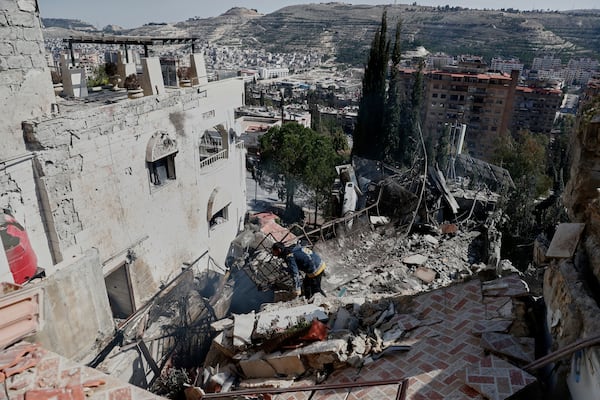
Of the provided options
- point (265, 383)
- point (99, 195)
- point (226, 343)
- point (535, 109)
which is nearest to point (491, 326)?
point (265, 383)

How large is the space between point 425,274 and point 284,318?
3.76 m

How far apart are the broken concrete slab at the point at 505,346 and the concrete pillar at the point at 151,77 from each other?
8.00 metres

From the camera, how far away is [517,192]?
63.2 feet

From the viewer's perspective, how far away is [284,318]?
506 centimetres

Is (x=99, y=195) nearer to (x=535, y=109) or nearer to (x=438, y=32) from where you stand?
(x=535, y=109)

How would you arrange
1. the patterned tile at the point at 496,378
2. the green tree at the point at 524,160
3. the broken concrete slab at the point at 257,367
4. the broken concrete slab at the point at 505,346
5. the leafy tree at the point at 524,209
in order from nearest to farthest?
1. the patterned tile at the point at 496,378
2. the broken concrete slab at the point at 505,346
3. the broken concrete slab at the point at 257,367
4. the leafy tree at the point at 524,209
5. the green tree at the point at 524,160

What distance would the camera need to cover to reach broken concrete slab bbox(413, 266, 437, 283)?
25.0ft

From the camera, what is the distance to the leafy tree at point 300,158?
2169cm

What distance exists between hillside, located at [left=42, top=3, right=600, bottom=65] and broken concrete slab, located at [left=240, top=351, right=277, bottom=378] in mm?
120388

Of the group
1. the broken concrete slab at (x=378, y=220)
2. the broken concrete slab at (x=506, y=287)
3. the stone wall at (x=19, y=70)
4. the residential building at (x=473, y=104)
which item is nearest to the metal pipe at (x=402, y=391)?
the broken concrete slab at (x=506, y=287)

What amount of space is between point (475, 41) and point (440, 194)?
132003 millimetres

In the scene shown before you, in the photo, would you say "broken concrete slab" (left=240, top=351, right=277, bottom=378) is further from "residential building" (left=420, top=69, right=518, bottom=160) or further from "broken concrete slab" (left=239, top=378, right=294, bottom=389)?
"residential building" (left=420, top=69, right=518, bottom=160)

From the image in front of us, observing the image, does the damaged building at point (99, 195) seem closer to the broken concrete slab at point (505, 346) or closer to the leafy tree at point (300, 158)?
the broken concrete slab at point (505, 346)

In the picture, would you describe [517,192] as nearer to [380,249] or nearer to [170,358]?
[380,249]
